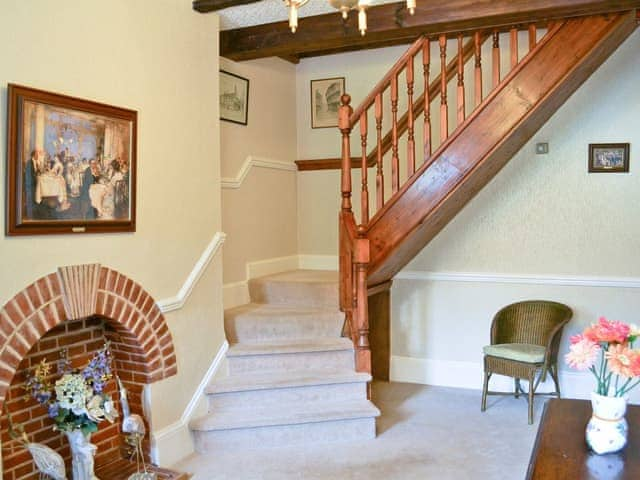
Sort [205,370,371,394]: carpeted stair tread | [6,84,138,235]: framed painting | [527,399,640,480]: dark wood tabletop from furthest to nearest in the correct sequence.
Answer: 1. [205,370,371,394]: carpeted stair tread
2. [6,84,138,235]: framed painting
3. [527,399,640,480]: dark wood tabletop

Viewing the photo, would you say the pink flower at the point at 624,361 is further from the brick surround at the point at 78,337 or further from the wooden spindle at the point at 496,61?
the brick surround at the point at 78,337

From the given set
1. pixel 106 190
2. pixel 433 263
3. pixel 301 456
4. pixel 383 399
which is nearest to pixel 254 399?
pixel 301 456

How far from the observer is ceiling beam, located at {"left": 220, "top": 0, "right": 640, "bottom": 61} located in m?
3.21

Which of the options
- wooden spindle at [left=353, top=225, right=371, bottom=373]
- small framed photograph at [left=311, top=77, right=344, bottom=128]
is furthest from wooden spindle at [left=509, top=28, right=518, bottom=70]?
small framed photograph at [left=311, top=77, right=344, bottom=128]

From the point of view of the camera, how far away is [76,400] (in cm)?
266

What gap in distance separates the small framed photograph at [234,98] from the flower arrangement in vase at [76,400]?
220 cm

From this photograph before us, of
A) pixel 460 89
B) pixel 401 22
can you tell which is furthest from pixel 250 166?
pixel 460 89

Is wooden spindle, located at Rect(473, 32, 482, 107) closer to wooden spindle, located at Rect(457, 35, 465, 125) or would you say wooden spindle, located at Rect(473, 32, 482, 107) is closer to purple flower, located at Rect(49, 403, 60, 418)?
wooden spindle, located at Rect(457, 35, 465, 125)

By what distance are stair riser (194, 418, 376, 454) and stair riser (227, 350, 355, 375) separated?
0.43 metres

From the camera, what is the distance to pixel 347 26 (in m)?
3.64

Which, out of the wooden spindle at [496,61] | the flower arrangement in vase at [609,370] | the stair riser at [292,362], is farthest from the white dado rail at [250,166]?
the flower arrangement in vase at [609,370]

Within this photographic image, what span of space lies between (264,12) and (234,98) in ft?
3.08

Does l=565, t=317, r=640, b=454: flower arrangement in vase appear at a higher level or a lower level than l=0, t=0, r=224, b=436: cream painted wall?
lower

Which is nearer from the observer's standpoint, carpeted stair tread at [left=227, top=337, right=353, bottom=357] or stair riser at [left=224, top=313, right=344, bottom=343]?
carpeted stair tread at [left=227, top=337, right=353, bottom=357]
